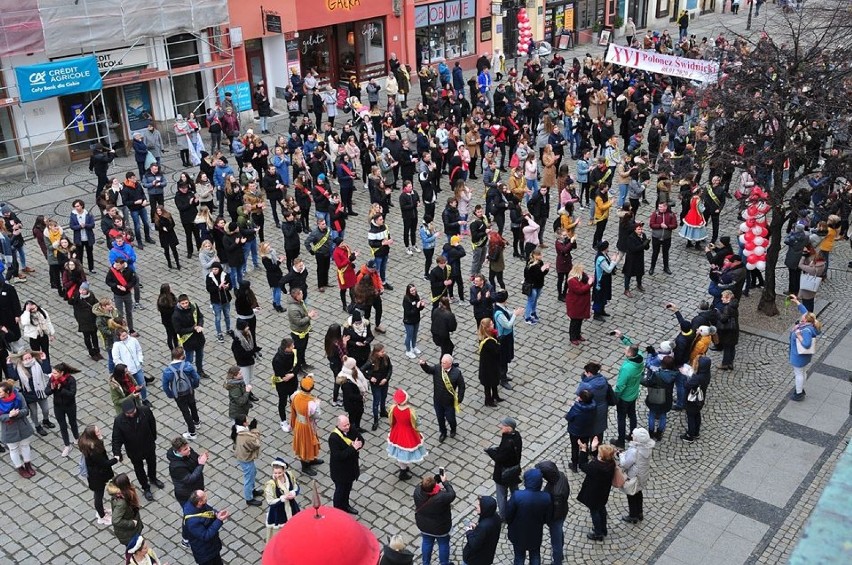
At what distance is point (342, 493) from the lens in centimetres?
1195

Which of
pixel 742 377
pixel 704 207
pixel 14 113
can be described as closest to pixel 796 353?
pixel 742 377

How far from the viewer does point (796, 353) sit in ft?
47.3

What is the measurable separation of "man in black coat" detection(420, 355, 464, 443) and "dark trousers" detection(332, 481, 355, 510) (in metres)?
2.01

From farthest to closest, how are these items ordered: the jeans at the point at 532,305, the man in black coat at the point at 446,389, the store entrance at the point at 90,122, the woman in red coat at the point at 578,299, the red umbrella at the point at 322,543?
1. the store entrance at the point at 90,122
2. the jeans at the point at 532,305
3. the woman in red coat at the point at 578,299
4. the man in black coat at the point at 446,389
5. the red umbrella at the point at 322,543

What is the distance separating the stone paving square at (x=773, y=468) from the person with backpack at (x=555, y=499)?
3.14 metres

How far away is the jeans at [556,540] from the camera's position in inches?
434

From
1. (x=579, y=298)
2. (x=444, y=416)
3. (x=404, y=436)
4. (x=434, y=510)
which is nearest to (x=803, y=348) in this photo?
(x=579, y=298)

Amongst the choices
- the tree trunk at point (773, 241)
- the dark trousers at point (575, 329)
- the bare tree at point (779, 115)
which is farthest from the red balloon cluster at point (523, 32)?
the dark trousers at point (575, 329)

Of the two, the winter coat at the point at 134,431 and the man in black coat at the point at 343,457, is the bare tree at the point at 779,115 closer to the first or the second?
the man in black coat at the point at 343,457

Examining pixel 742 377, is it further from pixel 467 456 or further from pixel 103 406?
pixel 103 406

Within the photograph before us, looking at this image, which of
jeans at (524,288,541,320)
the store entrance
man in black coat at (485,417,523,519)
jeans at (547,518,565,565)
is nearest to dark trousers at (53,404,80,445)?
man in black coat at (485,417,523,519)

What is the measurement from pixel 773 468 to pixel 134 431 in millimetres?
8864

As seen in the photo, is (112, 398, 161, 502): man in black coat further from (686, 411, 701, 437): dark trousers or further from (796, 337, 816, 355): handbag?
(796, 337, 816, 355): handbag

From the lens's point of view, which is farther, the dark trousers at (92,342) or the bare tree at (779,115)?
the bare tree at (779,115)
